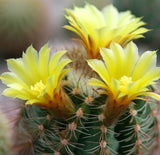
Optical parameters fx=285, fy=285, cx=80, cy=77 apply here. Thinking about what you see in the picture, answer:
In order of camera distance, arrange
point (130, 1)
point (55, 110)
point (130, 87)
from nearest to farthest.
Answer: point (130, 87) → point (55, 110) → point (130, 1)

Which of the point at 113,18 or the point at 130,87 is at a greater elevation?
the point at 113,18

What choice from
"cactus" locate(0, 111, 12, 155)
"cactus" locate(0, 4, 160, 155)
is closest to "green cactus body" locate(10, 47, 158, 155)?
"cactus" locate(0, 4, 160, 155)

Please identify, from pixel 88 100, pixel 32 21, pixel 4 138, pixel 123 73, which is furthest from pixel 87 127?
pixel 32 21

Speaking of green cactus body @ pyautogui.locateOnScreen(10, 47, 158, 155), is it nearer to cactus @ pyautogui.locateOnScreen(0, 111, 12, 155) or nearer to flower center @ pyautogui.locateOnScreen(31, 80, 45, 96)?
flower center @ pyautogui.locateOnScreen(31, 80, 45, 96)

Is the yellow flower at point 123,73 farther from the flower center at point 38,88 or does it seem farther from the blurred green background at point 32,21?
the blurred green background at point 32,21

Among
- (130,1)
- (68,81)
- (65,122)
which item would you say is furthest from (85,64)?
(130,1)

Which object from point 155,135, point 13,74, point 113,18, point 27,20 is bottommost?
point 155,135

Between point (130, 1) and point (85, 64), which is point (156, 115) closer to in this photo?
point (85, 64)
